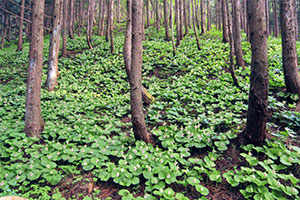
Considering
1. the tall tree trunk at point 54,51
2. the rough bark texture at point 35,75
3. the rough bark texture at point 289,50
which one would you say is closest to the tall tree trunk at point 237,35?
the rough bark texture at point 289,50

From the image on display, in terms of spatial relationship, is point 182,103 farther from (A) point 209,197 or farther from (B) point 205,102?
(A) point 209,197

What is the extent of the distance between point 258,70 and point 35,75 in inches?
184

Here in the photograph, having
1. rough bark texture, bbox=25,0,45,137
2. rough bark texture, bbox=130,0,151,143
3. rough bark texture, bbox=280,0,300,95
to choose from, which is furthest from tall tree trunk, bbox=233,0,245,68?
rough bark texture, bbox=25,0,45,137

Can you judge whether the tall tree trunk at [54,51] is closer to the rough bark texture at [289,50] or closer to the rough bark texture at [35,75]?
the rough bark texture at [35,75]

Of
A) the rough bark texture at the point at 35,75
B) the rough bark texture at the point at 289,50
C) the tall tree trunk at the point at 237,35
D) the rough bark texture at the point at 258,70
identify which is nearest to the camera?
the rough bark texture at the point at 258,70

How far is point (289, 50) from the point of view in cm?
467

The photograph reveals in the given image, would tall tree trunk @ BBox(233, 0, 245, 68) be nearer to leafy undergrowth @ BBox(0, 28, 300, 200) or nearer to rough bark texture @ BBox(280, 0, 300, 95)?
leafy undergrowth @ BBox(0, 28, 300, 200)

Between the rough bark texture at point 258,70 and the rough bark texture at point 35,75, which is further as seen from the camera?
the rough bark texture at point 35,75

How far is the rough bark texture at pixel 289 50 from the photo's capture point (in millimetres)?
4582

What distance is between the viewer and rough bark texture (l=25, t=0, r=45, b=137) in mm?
4047

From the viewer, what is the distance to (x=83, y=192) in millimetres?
2721

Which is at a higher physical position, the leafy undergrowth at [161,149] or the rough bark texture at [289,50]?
the rough bark texture at [289,50]

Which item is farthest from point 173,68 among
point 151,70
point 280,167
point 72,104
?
point 280,167

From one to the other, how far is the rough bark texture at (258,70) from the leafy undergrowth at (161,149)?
14.6 inches
